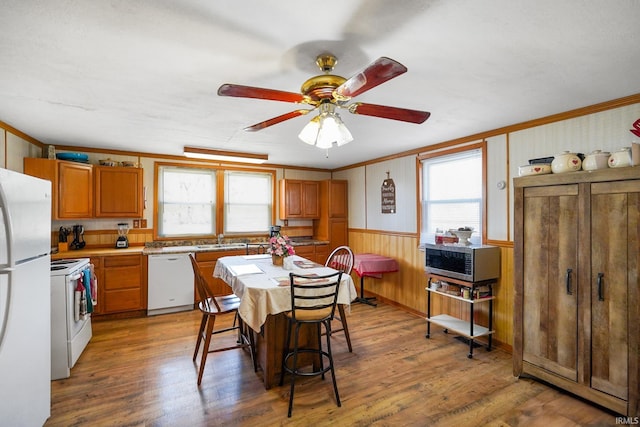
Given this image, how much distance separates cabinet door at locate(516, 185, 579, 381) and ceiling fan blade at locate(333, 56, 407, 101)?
2037 mm

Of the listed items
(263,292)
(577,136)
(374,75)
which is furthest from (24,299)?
(577,136)

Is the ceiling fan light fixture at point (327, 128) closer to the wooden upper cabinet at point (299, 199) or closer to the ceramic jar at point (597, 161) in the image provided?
the ceramic jar at point (597, 161)

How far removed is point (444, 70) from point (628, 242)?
179 cm

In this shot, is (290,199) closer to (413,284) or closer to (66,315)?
(413,284)

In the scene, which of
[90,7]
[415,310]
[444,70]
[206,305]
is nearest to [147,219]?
[206,305]

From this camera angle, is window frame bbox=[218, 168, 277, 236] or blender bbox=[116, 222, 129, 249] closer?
blender bbox=[116, 222, 129, 249]

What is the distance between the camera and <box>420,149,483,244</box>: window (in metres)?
3.75

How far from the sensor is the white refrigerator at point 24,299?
154 cm

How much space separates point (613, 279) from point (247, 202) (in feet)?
16.3

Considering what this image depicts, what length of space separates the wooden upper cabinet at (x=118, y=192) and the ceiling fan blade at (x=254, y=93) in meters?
3.63

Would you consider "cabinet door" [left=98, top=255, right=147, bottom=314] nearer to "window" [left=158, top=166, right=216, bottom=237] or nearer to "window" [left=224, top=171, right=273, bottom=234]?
"window" [left=158, top=166, right=216, bottom=237]

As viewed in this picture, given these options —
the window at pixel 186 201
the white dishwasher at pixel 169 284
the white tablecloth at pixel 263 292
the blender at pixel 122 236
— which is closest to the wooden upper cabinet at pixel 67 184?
the blender at pixel 122 236

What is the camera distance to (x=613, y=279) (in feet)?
7.38

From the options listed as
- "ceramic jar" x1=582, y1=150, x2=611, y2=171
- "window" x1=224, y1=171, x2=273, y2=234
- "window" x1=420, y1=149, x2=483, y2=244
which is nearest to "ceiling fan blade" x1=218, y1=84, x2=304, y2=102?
"ceramic jar" x1=582, y1=150, x2=611, y2=171
